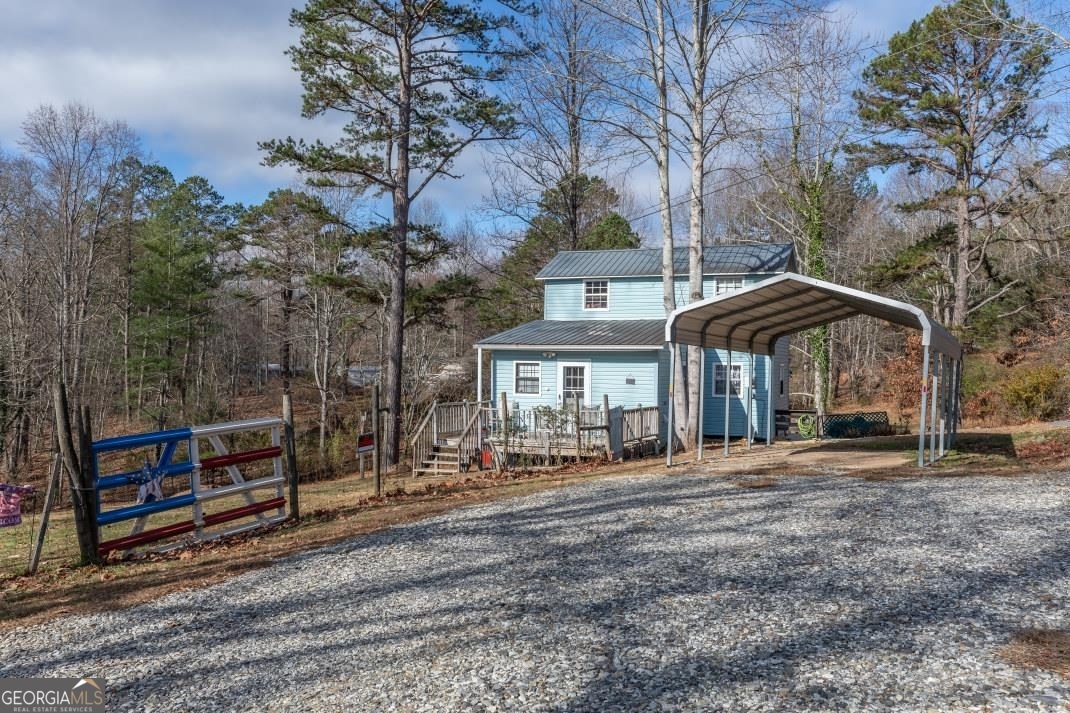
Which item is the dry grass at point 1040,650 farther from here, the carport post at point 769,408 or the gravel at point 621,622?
the carport post at point 769,408

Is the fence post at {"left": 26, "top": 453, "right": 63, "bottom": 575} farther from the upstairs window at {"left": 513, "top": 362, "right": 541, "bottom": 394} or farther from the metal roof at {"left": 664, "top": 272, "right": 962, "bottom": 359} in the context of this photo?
the upstairs window at {"left": 513, "top": 362, "right": 541, "bottom": 394}

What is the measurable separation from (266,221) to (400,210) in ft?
41.1

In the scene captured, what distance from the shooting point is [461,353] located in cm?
4319

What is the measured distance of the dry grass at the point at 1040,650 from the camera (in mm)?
4262

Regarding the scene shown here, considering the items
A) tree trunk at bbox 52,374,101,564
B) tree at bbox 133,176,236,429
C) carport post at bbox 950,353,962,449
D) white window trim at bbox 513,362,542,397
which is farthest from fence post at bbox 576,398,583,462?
tree at bbox 133,176,236,429

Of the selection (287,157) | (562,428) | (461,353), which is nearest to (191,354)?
(461,353)

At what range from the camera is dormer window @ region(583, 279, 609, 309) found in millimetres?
25062

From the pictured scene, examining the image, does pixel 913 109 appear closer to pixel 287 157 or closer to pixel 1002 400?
pixel 1002 400

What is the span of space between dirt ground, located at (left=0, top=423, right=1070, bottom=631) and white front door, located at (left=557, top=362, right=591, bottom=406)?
13.9 ft

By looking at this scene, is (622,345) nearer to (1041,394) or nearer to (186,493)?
(1041,394)

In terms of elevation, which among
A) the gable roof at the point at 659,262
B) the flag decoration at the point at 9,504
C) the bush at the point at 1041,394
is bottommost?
the flag decoration at the point at 9,504

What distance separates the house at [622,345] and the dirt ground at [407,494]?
111 inches

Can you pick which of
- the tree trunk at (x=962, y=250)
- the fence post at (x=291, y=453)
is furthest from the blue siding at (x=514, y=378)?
the tree trunk at (x=962, y=250)

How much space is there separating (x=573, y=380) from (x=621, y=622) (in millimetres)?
17457
